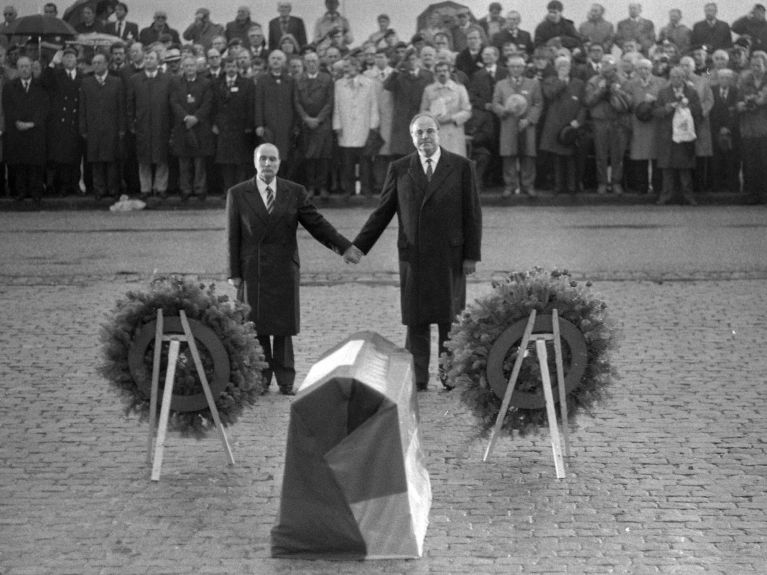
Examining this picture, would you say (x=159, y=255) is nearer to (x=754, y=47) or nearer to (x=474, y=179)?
(x=474, y=179)

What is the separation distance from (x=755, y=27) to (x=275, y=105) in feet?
28.6

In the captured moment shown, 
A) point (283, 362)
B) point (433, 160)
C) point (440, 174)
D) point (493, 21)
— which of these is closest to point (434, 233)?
point (440, 174)

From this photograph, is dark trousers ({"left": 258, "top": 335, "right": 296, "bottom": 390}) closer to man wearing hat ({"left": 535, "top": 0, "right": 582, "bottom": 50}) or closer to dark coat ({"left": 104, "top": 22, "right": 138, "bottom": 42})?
man wearing hat ({"left": 535, "top": 0, "right": 582, "bottom": 50})

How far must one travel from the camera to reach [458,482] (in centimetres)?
917

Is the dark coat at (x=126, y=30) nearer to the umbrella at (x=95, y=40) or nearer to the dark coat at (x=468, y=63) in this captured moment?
the umbrella at (x=95, y=40)

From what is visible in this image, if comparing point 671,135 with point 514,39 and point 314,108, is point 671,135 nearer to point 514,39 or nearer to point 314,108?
point 514,39

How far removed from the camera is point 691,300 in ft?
51.8

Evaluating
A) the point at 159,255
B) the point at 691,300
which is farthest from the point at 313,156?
the point at 691,300

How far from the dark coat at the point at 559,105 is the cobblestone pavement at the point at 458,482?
413 inches

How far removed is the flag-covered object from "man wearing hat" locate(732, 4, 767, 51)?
20.1 m

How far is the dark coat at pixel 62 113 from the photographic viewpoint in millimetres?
24500

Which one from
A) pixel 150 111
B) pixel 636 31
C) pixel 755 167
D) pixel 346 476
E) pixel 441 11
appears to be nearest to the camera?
pixel 346 476

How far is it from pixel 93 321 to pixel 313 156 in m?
9.75

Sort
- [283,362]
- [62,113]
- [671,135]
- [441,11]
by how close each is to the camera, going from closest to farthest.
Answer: [283,362], [671,135], [62,113], [441,11]
